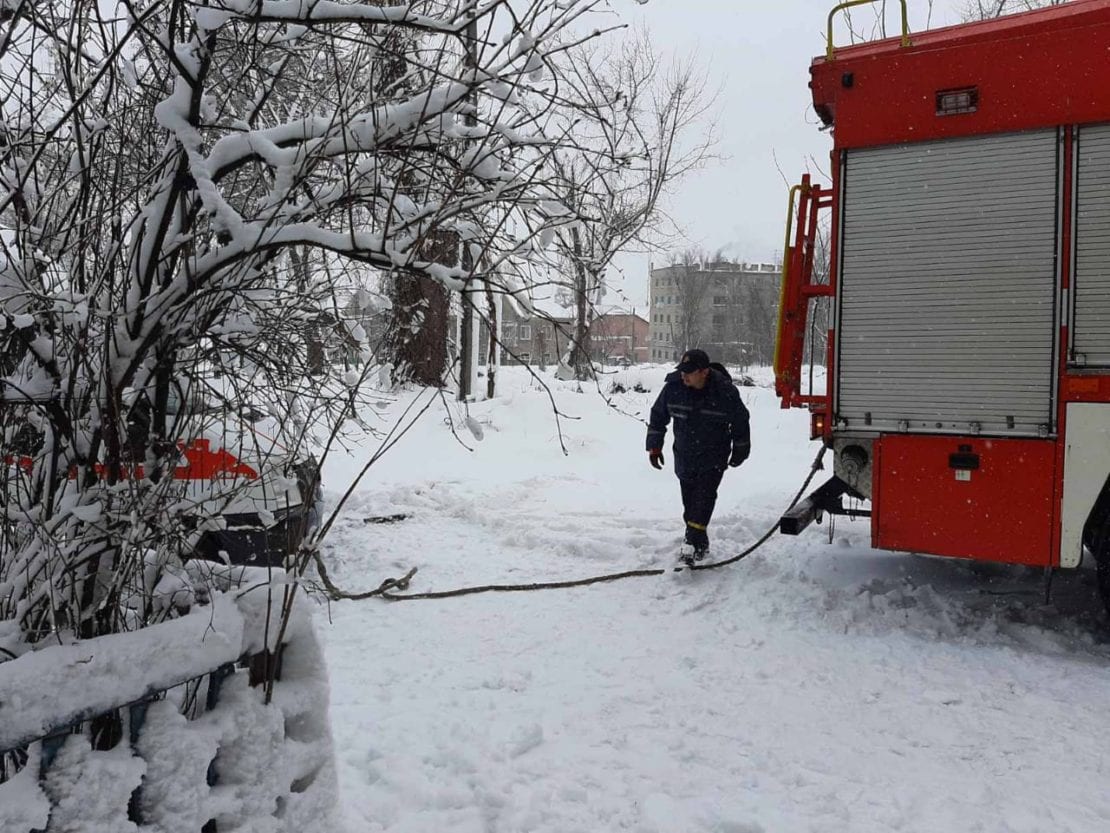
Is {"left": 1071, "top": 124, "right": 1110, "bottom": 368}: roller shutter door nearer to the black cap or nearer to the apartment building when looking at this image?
the black cap

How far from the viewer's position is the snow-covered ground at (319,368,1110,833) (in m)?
3.31

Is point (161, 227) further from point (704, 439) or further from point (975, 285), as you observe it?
point (704, 439)

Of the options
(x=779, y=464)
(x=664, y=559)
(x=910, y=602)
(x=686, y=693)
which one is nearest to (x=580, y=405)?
(x=779, y=464)

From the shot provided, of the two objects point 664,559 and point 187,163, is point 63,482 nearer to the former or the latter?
point 187,163

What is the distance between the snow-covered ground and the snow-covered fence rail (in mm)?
920

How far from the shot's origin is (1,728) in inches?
68.4

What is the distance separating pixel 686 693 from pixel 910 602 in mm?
2163

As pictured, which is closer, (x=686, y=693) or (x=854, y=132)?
(x=686, y=693)

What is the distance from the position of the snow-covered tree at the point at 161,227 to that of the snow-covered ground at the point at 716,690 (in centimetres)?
119

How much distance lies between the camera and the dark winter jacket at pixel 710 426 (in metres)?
6.96

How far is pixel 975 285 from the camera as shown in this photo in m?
5.10

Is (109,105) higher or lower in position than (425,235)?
higher

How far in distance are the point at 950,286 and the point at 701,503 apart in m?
2.61

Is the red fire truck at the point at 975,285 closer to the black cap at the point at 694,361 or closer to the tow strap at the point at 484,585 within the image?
the tow strap at the point at 484,585
